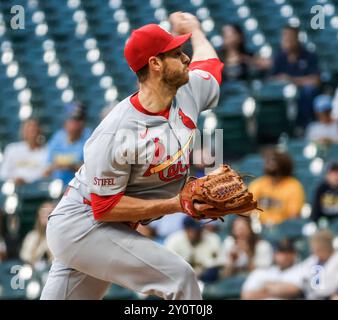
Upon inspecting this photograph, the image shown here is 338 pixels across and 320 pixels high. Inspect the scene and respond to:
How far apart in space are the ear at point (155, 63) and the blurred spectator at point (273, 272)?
2592mm

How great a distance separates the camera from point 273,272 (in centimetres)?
682

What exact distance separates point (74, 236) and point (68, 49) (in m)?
6.13

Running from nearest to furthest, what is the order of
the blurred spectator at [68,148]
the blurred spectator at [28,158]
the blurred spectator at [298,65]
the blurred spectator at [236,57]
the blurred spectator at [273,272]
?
the blurred spectator at [273,272]
the blurred spectator at [68,148]
the blurred spectator at [298,65]
the blurred spectator at [28,158]
the blurred spectator at [236,57]

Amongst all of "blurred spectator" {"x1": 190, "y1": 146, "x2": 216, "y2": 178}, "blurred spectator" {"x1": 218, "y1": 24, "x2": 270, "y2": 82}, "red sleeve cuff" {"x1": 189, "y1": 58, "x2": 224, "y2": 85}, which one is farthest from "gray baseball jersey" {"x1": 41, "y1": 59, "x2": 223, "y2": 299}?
"blurred spectator" {"x1": 218, "y1": 24, "x2": 270, "y2": 82}

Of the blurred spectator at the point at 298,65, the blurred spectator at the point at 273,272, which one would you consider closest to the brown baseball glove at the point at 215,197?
the blurred spectator at the point at 273,272

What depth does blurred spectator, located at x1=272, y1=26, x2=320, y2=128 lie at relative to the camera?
8188mm

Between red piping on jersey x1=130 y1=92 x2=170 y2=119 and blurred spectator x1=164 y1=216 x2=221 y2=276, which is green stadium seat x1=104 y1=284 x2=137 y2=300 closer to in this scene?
blurred spectator x1=164 y1=216 x2=221 y2=276

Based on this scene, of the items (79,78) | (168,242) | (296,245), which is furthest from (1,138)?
(296,245)

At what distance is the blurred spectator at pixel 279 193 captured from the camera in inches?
287

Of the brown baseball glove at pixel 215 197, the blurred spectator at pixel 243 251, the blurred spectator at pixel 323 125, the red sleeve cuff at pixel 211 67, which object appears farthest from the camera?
the blurred spectator at pixel 323 125

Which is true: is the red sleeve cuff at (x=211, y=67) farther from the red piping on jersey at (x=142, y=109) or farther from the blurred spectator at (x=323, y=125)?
the blurred spectator at (x=323, y=125)

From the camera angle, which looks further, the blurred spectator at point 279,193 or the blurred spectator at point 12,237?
the blurred spectator at point 12,237

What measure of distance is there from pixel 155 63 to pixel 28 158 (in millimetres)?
4093
